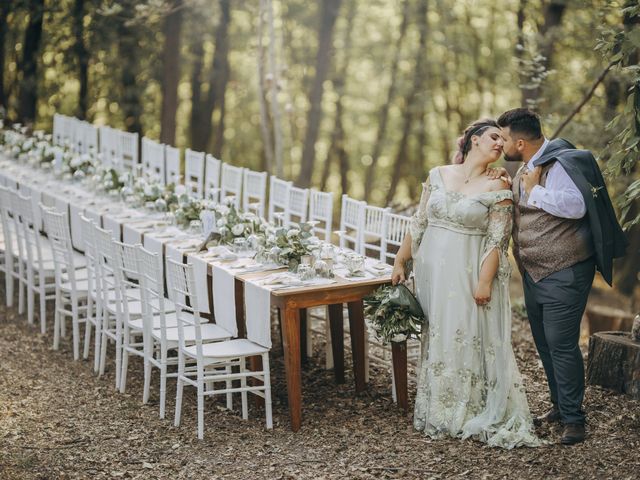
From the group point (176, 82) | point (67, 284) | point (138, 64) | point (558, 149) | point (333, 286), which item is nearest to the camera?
point (558, 149)

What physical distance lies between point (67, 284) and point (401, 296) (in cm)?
329

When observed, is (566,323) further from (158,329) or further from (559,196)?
(158,329)

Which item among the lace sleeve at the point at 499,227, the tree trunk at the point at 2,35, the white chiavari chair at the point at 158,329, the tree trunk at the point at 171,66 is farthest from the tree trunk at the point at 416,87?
the lace sleeve at the point at 499,227

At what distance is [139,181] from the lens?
880 cm

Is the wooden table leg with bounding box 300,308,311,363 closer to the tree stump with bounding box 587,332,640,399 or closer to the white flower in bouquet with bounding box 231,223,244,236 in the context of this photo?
the white flower in bouquet with bounding box 231,223,244,236

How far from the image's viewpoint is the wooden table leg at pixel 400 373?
19.4 feet

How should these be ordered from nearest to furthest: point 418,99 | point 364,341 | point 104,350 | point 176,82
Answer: point 364,341 < point 104,350 < point 176,82 < point 418,99

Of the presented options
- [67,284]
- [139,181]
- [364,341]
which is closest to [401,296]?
[364,341]

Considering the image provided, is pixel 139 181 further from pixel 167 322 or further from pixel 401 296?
pixel 401 296

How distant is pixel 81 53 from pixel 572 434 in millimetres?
13547

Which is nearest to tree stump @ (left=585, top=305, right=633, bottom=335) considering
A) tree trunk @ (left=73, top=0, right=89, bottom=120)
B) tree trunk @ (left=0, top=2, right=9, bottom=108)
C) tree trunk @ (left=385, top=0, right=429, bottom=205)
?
tree trunk @ (left=385, top=0, right=429, bottom=205)

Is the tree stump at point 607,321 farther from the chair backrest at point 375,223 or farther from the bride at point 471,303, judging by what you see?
the bride at point 471,303

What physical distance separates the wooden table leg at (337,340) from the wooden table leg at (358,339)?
0.82ft

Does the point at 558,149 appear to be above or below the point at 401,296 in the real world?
above
